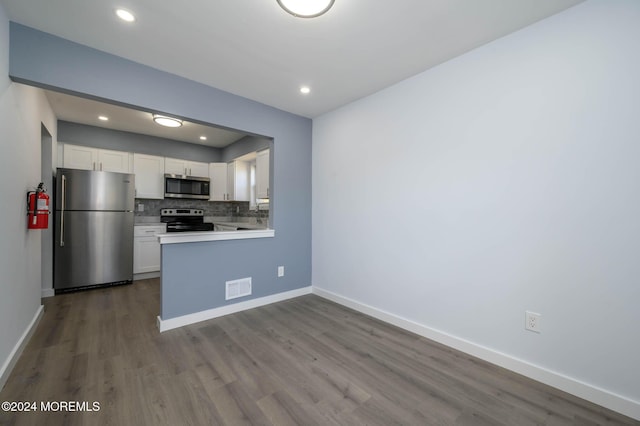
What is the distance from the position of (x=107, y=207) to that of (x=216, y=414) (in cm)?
393

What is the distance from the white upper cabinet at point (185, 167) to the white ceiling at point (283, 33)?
2.81 meters

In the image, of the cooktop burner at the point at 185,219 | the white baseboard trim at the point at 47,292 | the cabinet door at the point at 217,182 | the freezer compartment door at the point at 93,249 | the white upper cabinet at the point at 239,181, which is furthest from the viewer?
the cabinet door at the point at 217,182

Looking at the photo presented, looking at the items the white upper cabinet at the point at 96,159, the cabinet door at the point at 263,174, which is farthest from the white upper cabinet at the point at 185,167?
the cabinet door at the point at 263,174

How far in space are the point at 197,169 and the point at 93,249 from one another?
221cm

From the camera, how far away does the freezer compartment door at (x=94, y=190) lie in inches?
146

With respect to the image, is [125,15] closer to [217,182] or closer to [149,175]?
[149,175]

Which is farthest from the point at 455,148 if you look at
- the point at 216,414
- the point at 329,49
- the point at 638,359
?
the point at 216,414

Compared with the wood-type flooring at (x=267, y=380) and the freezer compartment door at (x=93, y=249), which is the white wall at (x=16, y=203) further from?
the freezer compartment door at (x=93, y=249)

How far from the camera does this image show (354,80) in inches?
106

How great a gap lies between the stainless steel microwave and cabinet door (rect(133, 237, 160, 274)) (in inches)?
35.2

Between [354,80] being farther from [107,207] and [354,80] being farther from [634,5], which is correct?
[107,207]

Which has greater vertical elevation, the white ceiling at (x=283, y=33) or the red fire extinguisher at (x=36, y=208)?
the white ceiling at (x=283, y=33)

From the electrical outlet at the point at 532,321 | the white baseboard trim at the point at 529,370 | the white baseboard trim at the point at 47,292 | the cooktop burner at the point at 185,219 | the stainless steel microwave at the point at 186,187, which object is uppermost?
the stainless steel microwave at the point at 186,187

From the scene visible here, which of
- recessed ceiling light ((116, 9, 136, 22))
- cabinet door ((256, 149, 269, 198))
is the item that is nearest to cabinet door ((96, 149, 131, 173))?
cabinet door ((256, 149, 269, 198))
